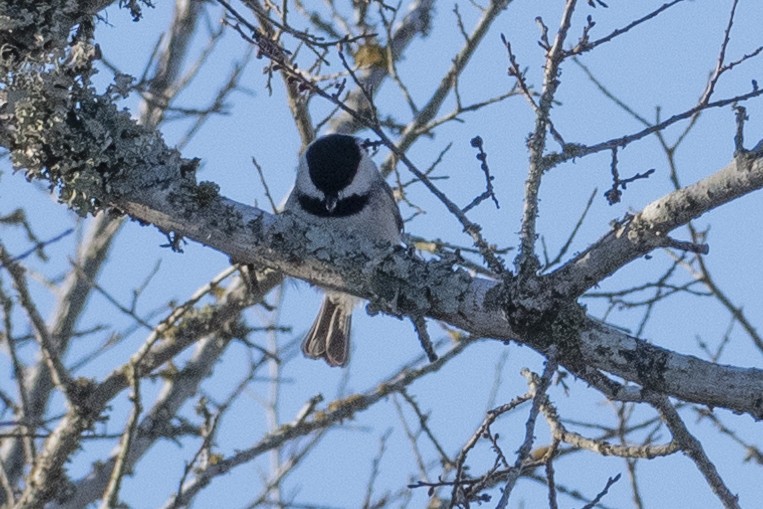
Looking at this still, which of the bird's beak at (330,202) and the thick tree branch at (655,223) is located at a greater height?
the bird's beak at (330,202)

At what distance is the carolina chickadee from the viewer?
4.62 meters

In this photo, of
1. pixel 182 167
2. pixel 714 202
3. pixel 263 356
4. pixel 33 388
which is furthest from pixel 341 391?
pixel 714 202

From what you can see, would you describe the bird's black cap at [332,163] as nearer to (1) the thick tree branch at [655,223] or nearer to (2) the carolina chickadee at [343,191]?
(2) the carolina chickadee at [343,191]

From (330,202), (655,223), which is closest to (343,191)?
(330,202)

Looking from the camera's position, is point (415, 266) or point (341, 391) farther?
point (341, 391)

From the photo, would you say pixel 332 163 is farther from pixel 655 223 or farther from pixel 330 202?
pixel 655 223

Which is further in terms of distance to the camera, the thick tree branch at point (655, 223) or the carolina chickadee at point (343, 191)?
the carolina chickadee at point (343, 191)

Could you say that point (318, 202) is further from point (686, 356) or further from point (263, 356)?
point (686, 356)

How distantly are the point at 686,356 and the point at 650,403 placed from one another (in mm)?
151

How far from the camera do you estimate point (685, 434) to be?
111 inches

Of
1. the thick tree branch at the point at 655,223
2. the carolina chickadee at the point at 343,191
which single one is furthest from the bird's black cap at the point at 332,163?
the thick tree branch at the point at 655,223

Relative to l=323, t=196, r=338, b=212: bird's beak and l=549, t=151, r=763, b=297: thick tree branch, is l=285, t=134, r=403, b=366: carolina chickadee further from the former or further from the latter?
l=549, t=151, r=763, b=297: thick tree branch

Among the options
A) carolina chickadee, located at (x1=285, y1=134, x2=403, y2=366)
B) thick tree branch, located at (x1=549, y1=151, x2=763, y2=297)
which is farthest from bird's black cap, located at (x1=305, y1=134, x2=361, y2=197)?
thick tree branch, located at (x1=549, y1=151, x2=763, y2=297)

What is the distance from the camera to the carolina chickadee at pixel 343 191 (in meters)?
4.62
